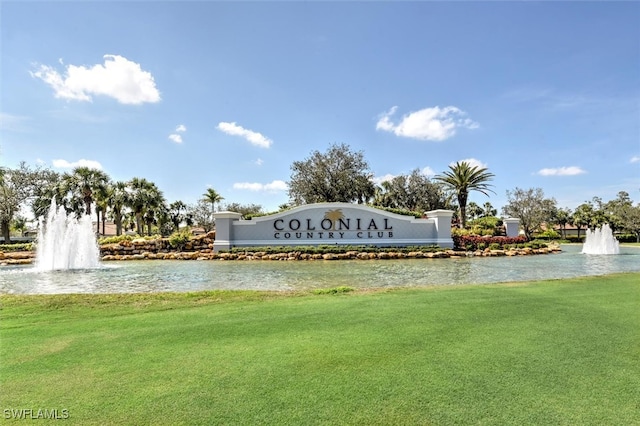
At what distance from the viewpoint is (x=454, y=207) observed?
5866cm

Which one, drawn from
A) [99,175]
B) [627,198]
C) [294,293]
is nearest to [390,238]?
[294,293]

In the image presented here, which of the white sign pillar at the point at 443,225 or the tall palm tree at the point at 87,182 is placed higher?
the tall palm tree at the point at 87,182

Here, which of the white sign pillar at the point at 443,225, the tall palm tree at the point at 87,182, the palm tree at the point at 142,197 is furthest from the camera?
the palm tree at the point at 142,197

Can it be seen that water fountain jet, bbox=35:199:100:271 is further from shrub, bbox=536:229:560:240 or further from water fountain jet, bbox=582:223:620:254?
shrub, bbox=536:229:560:240

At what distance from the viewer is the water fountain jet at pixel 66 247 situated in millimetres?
16188

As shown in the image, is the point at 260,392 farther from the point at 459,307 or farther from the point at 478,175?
the point at 478,175

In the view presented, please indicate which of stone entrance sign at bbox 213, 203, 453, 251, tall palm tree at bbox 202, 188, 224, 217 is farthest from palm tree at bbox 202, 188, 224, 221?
stone entrance sign at bbox 213, 203, 453, 251

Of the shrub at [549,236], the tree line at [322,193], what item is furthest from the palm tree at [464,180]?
the shrub at [549,236]

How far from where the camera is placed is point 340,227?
27.4 meters

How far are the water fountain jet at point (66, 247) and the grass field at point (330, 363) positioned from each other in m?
11.2

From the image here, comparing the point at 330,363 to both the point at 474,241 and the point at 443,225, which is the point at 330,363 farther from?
the point at 474,241

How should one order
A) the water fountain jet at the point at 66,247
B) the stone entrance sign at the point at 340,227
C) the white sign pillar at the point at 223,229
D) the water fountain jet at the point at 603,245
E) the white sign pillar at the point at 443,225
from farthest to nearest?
the stone entrance sign at the point at 340,227 < the white sign pillar at the point at 443,225 < the white sign pillar at the point at 223,229 < the water fountain jet at the point at 603,245 < the water fountain jet at the point at 66,247

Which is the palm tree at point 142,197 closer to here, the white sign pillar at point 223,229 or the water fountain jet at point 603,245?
the white sign pillar at point 223,229

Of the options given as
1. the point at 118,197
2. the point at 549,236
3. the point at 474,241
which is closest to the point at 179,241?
the point at 474,241
